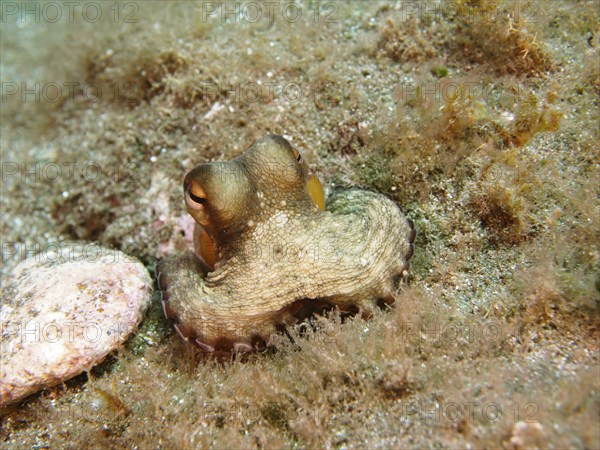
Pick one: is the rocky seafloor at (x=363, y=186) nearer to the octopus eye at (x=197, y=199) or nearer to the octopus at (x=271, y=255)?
the octopus at (x=271, y=255)

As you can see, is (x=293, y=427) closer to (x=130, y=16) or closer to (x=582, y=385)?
(x=582, y=385)

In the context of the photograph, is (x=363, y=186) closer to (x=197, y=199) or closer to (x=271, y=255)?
(x=271, y=255)

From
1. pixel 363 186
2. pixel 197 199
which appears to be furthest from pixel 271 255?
pixel 363 186

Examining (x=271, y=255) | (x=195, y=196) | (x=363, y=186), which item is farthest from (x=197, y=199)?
(x=363, y=186)

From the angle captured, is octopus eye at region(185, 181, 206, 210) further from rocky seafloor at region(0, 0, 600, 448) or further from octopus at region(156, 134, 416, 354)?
rocky seafloor at region(0, 0, 600, 448)

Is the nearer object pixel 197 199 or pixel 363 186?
pixel 197 199

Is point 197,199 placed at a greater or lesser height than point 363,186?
greater

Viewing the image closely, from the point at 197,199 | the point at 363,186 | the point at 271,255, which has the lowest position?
the point at 271,255

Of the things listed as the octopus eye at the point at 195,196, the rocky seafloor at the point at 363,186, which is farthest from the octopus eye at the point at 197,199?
the rocky seafloor at the point at 363,186
